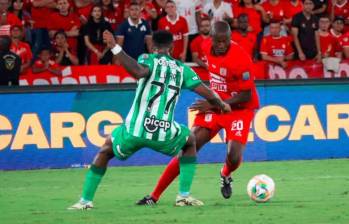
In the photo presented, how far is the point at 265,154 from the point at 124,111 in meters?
2.36

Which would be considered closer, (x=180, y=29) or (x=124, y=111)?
(x=124, y=111)

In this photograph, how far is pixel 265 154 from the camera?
1667cm

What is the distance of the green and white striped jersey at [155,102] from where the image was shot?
10.6m

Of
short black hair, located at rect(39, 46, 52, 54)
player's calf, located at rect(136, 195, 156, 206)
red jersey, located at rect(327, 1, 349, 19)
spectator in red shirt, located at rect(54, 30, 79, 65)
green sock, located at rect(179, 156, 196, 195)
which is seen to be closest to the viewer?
green sock, located at rect(179, 156, 196, 195)

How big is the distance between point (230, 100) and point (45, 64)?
7.09 metres

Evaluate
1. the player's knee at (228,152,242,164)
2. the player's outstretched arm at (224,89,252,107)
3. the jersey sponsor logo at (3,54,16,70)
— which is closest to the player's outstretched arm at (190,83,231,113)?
the player's outstretched arm at (224,89,252,107)

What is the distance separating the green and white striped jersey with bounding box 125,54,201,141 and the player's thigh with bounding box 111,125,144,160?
5 cm

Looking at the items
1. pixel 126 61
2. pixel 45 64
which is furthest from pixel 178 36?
pixel 126 61

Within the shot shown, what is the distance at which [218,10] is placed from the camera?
20.0 m

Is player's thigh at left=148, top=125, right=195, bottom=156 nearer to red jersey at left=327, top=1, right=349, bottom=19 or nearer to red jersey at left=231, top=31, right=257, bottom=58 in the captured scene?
red jersey at left=231, top=31, right=257, bottom=58

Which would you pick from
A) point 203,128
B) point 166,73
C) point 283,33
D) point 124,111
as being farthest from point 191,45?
point 166,73

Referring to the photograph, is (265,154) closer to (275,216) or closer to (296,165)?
(296,165)

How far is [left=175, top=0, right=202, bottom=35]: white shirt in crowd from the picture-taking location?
20.0 meters

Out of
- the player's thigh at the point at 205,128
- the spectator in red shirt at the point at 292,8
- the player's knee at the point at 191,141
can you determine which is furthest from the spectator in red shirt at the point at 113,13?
the player's knee at the point at 191,141
